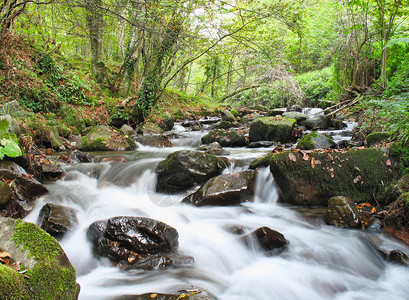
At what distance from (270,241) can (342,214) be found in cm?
122

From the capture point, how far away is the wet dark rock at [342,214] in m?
3.78

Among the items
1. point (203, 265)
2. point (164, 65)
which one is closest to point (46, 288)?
point (203, 265)

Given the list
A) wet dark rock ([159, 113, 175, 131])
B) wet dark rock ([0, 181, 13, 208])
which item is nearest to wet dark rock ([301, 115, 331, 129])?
wet dark rock ([159, 113, 175, 131])

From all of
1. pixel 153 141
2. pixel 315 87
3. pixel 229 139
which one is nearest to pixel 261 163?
pixel 229 139

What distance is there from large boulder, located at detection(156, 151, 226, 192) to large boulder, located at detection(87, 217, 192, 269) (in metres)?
2.08

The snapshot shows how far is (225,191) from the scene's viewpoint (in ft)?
15.7

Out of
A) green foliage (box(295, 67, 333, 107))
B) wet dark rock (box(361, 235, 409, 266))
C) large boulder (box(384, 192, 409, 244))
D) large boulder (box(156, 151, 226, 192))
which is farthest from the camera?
green foliage (box(295, 67, 333, 107))

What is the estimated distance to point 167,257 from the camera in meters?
3.19

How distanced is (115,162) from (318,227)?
5.05 meters

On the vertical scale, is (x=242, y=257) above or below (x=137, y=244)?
below

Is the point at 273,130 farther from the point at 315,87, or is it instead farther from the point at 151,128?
the point at 315,87

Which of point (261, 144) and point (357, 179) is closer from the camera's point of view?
point (357, 179)

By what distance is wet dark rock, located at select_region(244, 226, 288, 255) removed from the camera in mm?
3543

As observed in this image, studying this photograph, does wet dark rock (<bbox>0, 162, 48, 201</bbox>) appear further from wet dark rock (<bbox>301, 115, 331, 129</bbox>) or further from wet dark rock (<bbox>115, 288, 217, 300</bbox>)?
wet dark rock (<bbox>301, 115, 331, 129</bbox>)
